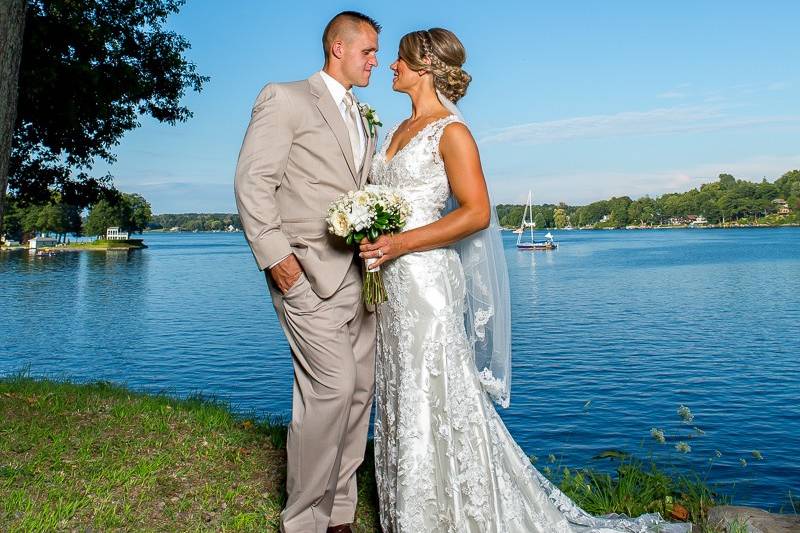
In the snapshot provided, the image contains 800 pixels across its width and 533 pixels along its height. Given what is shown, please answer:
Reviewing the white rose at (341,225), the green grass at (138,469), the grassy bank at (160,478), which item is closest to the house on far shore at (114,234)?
the green grass at (138,469)

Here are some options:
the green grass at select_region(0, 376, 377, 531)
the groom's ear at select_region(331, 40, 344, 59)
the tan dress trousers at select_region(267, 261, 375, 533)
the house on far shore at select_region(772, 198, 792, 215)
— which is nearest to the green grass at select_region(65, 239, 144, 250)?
the green grass at select_region(0, 376, 377, 531)

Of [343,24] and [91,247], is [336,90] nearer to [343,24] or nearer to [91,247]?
[343,24]

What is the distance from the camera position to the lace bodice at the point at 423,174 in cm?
422

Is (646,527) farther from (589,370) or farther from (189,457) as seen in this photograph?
(589,370)

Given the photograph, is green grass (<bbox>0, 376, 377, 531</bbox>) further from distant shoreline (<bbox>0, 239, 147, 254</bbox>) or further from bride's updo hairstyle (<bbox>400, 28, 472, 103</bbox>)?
distant shoreline (<bbox>0, 239, 147, 254</bbox>)

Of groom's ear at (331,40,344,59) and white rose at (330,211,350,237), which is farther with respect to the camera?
groom's ear at (331,40,344,59)

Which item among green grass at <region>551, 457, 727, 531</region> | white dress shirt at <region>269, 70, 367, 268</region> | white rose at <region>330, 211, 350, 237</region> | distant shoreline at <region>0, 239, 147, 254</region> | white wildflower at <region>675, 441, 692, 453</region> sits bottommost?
distant shoreline at <region>0, 239, 147, 254</region>

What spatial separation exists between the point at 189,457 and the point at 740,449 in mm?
11654

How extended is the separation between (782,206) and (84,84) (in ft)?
664

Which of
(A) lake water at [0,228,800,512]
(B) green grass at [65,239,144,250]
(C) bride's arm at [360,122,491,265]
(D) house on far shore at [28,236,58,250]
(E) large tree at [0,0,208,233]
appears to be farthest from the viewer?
(B) green grass at [65,239,144,250]

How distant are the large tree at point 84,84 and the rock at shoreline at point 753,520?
341 inches

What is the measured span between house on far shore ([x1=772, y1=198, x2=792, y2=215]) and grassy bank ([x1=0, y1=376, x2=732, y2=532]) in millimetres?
200988

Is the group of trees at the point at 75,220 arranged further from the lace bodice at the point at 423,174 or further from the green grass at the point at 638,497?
the lace bodice at the point at 423,174

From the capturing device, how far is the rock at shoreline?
4.24 meters
